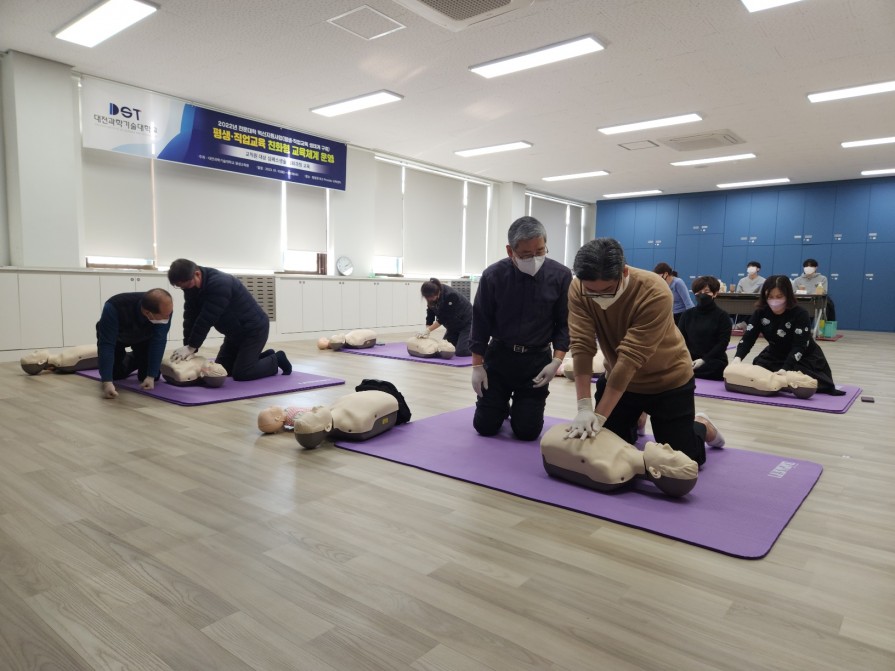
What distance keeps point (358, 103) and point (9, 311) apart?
391cm

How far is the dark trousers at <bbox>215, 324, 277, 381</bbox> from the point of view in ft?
13.9

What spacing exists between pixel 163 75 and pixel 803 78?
20.0 feet

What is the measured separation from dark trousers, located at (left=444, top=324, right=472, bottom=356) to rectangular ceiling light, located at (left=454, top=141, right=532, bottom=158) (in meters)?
3.30

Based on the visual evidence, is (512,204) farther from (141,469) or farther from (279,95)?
(141,469)

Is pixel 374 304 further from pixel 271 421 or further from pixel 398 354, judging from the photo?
pixel 271 421

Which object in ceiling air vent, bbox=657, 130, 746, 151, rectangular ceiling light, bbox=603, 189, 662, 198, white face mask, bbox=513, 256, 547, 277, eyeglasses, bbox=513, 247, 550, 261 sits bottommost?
white face mask, bbox=513, 256, 547, 277

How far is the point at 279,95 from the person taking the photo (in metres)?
5.94

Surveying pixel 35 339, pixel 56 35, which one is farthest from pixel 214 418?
pixel 56 35

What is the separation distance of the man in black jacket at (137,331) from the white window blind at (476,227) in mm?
7371

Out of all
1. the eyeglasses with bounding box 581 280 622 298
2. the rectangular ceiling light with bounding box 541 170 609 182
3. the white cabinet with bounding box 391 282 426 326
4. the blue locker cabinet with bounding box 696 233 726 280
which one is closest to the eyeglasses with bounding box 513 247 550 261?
the eyeglasses with bounding box 581 280 622 298

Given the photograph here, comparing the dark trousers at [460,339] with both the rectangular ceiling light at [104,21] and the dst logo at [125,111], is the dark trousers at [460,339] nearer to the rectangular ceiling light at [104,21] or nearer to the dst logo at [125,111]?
the rectangular ceiling light at [104,21]

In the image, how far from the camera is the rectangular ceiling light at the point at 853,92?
5.41 m

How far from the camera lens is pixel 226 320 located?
161 inches

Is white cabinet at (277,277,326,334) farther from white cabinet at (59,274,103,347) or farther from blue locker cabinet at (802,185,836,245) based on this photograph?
blue locker cabinet at (802,185,836,245)
